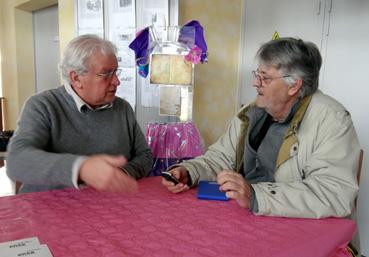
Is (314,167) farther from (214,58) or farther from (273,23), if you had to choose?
(214,58)

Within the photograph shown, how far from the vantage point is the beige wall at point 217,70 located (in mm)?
2984

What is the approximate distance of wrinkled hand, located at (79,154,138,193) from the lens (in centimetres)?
96

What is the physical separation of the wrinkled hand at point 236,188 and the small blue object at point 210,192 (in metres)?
0.06

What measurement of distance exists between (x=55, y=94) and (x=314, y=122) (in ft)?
3.59

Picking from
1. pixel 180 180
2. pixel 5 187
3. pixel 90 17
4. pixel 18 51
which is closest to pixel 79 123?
pixel 180 180

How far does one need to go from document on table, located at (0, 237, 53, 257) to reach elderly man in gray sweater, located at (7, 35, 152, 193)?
11.2 inches

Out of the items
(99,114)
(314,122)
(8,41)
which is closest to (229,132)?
(314,122)

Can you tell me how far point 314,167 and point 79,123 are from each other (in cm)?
100

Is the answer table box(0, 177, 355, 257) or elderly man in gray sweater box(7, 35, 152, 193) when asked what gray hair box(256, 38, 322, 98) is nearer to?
table box(0, 177, 355, 257)

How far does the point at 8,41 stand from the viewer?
508cm

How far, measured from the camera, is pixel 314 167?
120 cm

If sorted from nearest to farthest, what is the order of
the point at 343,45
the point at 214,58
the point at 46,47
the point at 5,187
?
the point at 343,45
the point at 214,58
the point at 5,187
the point at 46,47

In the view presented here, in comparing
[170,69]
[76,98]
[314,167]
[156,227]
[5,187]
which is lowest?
[5,187]

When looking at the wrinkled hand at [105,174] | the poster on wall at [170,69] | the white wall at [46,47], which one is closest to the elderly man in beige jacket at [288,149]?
the wrinkled hand at [105,174]
